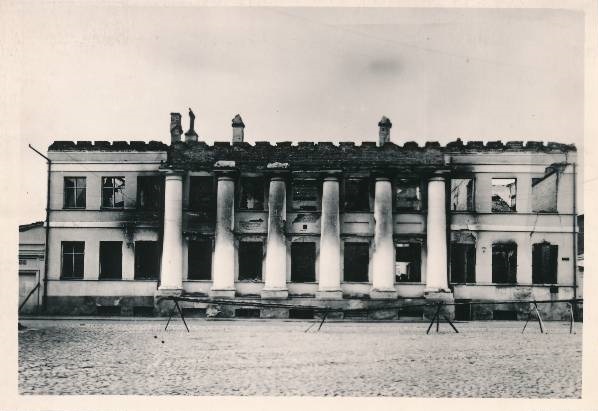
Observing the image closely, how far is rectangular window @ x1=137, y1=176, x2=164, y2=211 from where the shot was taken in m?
Answer: 18.4

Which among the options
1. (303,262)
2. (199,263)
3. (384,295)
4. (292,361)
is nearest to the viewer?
(292,361)

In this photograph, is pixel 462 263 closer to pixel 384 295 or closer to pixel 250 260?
pixel 384 295

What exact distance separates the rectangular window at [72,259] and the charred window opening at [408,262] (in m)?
9.23

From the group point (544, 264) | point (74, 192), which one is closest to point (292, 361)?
point (544, 264)

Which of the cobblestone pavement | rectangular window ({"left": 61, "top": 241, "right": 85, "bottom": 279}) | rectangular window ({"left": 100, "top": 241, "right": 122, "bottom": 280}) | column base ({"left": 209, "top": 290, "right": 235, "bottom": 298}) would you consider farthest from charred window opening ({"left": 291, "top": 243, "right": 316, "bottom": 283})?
rectangular window ({"left": 61, "top": 241, "right": 85, "bottom": 279})

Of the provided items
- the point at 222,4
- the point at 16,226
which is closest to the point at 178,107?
the point at 222,4

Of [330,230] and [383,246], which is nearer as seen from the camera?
[383,246]

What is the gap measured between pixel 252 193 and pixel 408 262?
16.9 ft

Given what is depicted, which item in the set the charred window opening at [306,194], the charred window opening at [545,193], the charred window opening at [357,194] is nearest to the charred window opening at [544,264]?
the charred window opening at [545,193]

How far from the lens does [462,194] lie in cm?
1998

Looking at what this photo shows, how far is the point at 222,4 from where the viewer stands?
39.8 ft

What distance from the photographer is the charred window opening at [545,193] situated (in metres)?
15.8

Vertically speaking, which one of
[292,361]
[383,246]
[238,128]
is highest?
[238,128]

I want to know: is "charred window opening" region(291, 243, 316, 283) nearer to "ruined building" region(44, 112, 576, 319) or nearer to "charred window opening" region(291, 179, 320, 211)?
"ruined building" region(44, 112, 576, 319)
